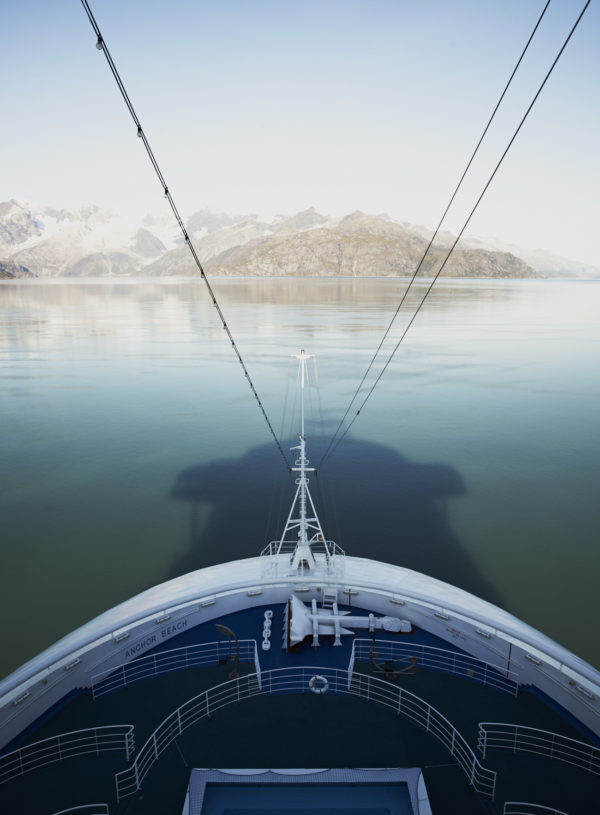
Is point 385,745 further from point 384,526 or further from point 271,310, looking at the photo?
point 271,310

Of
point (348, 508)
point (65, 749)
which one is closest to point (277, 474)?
→ point (348, 508)

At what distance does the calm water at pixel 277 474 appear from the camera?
60.5ft

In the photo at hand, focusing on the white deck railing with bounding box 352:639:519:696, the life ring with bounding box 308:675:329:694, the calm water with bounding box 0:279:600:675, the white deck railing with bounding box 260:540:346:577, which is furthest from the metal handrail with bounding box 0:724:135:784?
the calm water with bounding box 0:279:600:675

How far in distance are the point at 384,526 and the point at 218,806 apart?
14794 mm

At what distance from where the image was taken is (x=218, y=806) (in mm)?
8188

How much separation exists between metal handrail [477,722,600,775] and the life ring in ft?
10.5

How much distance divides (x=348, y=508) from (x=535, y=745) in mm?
14518

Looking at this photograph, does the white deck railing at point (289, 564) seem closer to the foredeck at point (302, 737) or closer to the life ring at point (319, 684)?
the foredeck at point (302, 737)

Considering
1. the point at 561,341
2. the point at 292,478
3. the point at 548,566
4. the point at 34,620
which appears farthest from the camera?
the point at 561,341

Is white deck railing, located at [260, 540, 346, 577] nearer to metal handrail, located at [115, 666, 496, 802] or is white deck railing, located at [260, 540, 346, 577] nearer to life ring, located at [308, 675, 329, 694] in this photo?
metal handrail, located at [115, 666, 496, 802]

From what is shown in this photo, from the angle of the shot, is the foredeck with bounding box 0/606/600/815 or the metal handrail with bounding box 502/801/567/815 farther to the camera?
the foredeck with bounding box 0/606/600/815

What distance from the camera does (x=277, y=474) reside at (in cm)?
2734

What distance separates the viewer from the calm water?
1845 cm

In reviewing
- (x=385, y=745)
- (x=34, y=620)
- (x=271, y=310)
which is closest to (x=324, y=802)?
(x=385, y=745)
